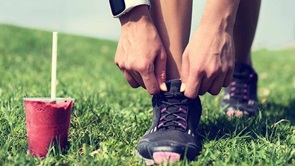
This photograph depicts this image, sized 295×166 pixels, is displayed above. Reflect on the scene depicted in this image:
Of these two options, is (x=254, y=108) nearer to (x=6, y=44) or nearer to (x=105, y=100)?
(x=105, y=100)

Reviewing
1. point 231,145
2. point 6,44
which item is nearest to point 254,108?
point 231,145

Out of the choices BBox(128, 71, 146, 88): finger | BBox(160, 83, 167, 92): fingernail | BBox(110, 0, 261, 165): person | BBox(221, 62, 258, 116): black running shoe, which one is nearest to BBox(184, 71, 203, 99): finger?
BBox(110, 0, 261, 165): person

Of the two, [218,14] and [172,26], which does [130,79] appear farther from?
[218,14]

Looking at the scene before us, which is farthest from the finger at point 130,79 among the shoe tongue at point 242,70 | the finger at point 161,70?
the shoe tongue at point 242,70

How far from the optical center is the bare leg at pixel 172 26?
7.45 feet

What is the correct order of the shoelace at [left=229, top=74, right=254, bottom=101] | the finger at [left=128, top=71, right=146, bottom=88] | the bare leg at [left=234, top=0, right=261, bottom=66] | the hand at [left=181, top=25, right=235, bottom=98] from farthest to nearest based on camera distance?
1. the shoelace at [left=229, top=74, right=254, bottom=101]
2. the bare leg at [left=234, top=0, right=261, bottom=66]
3. the finger at [left=128, top=71, right=146, bottom=88]
4. the hand at [left=181, top=25, right=235, bottom=98]

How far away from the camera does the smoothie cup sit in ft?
6.45

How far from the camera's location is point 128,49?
2164mm

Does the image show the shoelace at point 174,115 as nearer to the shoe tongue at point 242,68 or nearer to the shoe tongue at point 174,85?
the shoe tongue at point 174,85

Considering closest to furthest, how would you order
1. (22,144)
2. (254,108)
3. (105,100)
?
1. (22,144)
2. (254,108)
3. (105,100)

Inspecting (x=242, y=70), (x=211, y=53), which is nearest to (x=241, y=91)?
(x=242, y=70)

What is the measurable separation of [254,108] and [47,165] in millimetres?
1617

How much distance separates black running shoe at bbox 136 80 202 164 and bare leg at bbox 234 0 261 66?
993 mm

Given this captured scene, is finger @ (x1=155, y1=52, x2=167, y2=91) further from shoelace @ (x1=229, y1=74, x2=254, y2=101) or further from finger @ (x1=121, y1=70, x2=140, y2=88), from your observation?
shoelace @ (x1=229, y1=74, x2=254, y2=101)
